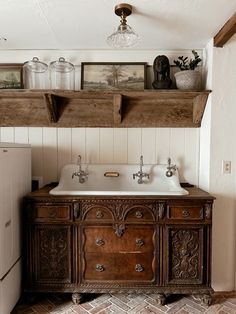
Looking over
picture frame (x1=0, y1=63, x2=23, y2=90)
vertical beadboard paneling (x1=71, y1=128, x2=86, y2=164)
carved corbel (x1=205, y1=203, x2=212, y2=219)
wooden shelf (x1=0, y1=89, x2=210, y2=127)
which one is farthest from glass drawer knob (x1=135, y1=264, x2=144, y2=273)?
picture frame (x1=0, y1=63, x2=23, y2=90)

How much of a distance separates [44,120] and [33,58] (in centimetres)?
55

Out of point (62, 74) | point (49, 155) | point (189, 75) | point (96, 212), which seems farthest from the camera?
point (49, 155)

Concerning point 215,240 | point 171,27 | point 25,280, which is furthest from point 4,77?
point 215,240

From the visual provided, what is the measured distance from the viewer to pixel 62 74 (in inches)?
81.5

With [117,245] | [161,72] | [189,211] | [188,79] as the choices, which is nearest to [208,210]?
[189,211]

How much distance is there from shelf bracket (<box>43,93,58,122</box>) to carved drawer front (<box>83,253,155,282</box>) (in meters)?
1.18

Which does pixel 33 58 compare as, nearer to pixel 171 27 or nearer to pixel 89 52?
pixel 89 52

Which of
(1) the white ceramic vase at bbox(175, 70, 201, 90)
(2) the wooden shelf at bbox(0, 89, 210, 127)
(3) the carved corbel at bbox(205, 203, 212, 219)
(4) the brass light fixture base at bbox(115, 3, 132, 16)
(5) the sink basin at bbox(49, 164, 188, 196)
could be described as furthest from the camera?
(5) the sink basin at bbox(49, 164, 188, 196)

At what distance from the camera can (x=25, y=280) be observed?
69.0 inches

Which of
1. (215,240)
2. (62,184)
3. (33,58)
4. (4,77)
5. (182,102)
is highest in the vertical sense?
(33,58)

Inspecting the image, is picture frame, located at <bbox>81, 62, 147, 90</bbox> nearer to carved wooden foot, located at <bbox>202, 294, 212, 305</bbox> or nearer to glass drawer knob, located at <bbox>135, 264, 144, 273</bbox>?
glass drawer knob, located at <bbox>135, 264, 144, 273</bbox>

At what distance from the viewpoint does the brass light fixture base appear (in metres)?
1.44

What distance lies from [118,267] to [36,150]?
4.10ft

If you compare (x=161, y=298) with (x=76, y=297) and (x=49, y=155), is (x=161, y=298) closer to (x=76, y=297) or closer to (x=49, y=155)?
(x=76, y=297)
